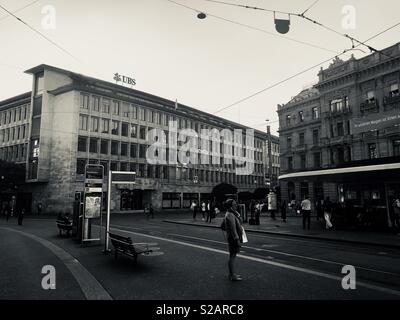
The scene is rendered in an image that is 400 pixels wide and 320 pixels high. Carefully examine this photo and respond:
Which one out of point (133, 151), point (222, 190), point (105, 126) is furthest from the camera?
point (133, 151)

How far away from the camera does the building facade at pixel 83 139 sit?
A: 45.4 m

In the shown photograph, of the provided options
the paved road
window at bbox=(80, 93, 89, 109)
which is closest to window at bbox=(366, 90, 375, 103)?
the paved road

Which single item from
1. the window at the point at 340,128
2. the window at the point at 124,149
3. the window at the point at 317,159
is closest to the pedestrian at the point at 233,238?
the window at the point at 340,128

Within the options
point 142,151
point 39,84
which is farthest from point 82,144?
point 39,84

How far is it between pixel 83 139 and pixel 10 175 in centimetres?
1125

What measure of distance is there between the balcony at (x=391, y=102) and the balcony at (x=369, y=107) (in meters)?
1.05

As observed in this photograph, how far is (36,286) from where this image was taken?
22.9ft

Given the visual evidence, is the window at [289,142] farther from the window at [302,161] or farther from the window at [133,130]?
the window at [133,130]

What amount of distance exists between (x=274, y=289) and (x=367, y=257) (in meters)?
5.18

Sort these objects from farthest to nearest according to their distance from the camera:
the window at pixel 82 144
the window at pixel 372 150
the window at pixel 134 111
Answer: the window at pixel 134 111 < the window at pixel 82 144 < the window at pixel 372 150

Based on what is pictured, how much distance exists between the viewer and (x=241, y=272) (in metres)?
8.12

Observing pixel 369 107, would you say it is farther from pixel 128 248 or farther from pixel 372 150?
pixel 128 248
